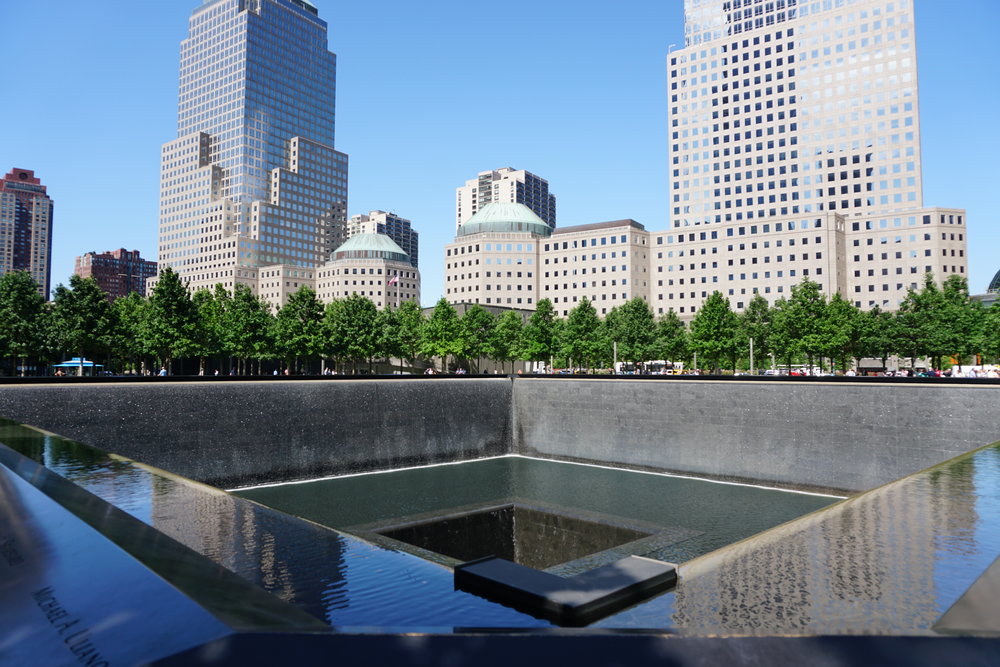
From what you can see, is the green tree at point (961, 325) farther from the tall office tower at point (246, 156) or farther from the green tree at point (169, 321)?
the tall office tower at point (246, 156)

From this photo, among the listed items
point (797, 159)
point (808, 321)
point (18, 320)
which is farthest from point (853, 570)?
point (797, 159)

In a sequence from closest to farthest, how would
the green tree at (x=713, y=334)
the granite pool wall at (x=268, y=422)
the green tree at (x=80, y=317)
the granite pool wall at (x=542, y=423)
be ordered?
the granite pool wall at (x=268, y=422) < the granite pool wall at (x=542, y=423) < the green tree at (x=80, y=317) < the green tree at (x=713, y=334)

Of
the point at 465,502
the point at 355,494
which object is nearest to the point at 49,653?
the point at 465,502

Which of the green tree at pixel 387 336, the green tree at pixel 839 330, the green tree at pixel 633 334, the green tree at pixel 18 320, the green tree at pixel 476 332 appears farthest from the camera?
the green tree at pixel 476 332

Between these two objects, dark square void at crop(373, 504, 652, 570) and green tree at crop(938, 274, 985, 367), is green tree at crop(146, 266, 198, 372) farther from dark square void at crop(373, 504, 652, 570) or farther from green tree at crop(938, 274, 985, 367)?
green tree at crop(938, 274, 985, 367)

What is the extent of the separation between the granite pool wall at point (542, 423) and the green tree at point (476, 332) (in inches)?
1742

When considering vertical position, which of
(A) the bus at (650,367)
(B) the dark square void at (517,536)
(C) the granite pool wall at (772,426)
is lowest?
(B) the dark square void at (517,536)

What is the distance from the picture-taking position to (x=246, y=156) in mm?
179625

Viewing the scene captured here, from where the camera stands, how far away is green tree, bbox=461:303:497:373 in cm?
7844

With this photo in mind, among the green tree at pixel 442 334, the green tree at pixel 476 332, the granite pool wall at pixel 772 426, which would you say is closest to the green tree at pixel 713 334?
the green tree at pixel 476 332

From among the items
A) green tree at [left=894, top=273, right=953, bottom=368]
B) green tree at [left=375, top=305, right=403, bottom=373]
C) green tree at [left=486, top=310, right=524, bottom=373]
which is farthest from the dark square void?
green tree at [left=486, top=310, right=524, bottom=373]

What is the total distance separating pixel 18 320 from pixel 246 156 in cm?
13980

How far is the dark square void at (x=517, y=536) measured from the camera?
1827cm

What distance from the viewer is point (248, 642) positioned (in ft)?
8.48
